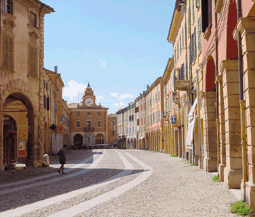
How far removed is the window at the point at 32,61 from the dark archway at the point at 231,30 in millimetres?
13902

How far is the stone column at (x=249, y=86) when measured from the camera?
7.03 metres

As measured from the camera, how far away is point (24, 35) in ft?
67.1

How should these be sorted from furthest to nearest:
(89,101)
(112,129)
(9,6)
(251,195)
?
(112,129)
(89,101)
(9,6)
(251,195)

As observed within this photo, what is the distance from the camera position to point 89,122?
89.1m

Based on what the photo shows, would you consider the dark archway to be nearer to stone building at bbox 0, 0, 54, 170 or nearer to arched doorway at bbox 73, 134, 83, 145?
stone building at bbox 0, 0, 54, 170

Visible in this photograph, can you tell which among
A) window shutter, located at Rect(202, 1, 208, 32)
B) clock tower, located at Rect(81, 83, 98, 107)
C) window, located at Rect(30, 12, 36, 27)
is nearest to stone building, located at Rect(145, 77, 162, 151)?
clock tower, located at Rect(81, 83, 98, 107)

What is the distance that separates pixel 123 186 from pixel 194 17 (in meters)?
12.3

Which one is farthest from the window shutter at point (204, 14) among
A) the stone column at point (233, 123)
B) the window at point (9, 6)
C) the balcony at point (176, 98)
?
the balcony at point (176, 98)

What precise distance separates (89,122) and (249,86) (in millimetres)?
82995

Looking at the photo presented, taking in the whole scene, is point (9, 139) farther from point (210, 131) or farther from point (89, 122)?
point (89, 122)

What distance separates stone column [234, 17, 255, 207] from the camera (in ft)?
23.1

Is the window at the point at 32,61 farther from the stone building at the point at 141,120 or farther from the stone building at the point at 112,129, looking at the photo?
the stone building at the point at 112,129

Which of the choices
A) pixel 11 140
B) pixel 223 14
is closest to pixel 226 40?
pixel 223 14

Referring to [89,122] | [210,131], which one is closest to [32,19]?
[210,131]
